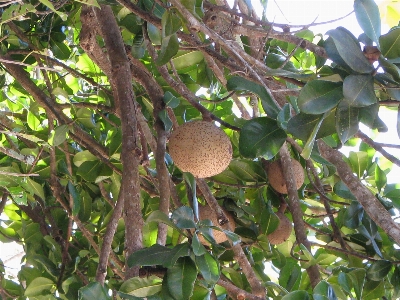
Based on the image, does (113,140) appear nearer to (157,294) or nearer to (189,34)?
(189,34)

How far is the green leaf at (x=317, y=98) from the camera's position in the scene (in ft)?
3.81

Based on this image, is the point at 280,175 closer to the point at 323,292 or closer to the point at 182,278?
the point at 323,292

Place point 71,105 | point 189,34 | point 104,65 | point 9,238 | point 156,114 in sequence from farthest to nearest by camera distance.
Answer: point 9,238 → point 71,105 → point 104,65 → point 189,34 → point 156,114

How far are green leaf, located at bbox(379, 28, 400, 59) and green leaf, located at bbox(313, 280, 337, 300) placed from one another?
0.53m

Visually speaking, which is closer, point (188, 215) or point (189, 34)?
point (188, 215)

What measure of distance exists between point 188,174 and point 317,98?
12.3 inches

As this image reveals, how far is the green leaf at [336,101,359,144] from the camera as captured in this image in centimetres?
119

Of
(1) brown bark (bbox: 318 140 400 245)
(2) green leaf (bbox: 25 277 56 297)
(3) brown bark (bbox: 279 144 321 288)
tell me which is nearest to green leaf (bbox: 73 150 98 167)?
(2) green leaf (bbox: 25 277 56 297)

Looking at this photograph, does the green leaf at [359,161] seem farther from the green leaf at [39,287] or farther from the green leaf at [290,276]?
the green leaf at [39,287]

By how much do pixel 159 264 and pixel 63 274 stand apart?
837mm

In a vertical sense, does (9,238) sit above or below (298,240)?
below

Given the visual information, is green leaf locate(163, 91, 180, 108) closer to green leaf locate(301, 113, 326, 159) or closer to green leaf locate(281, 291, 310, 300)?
green leaf locate(301, 113, 326, 159)

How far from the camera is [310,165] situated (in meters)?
1.96

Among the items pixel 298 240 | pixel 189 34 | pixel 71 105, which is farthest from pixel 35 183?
pixel 298 240
